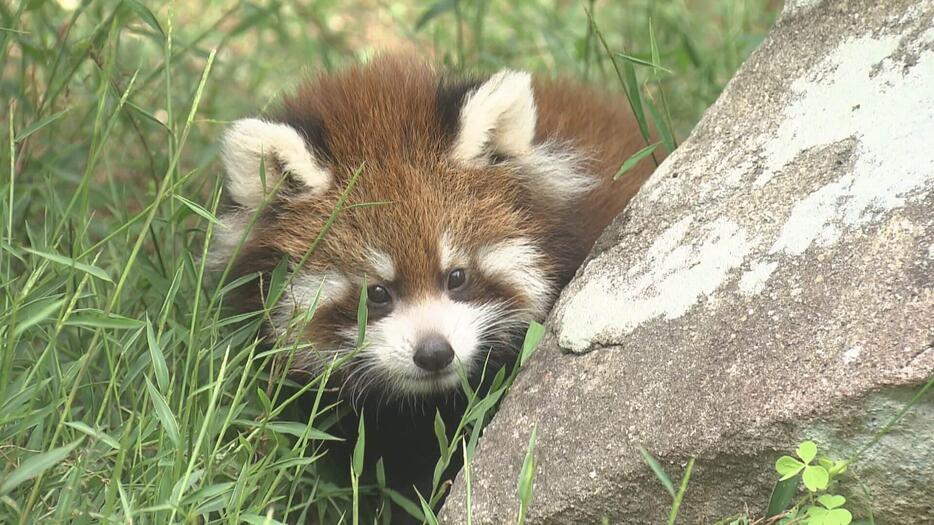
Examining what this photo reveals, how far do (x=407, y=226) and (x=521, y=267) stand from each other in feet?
1.07

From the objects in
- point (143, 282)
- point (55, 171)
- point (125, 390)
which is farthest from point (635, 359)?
point (55, 171)

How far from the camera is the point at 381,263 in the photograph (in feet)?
9.10

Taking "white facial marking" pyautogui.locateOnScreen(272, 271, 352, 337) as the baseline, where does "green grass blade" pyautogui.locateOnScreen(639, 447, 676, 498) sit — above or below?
below

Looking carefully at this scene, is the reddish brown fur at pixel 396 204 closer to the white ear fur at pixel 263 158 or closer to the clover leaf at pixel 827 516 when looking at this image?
the white ear fur at pixel 263 158

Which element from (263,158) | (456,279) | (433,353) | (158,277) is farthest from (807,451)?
(158,277)

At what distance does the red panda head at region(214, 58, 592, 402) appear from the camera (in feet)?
9.07

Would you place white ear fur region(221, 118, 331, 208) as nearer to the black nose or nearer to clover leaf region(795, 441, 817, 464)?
the black nose

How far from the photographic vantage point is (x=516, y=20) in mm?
5348

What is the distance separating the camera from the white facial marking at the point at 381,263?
277 cm

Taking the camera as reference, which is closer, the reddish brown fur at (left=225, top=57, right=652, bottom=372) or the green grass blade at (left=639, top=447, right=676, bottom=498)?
the green grass blade at (left=639, top=447, right=676, bottom=498)

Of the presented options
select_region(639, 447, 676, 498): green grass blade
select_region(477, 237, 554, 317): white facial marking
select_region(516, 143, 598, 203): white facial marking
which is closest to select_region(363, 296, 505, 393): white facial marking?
select_region(477, 237, 554, 317): white facial marking

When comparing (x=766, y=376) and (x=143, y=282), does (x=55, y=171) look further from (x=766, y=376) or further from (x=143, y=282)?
(x=766, y=376)

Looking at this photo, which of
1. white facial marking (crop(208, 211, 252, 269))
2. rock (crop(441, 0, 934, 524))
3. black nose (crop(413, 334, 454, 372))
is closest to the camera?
rock (crop(441, 0, 934, 524))

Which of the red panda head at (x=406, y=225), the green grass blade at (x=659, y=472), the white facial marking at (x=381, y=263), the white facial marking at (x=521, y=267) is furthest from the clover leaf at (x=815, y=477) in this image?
the white facial marking at (x=381, y=263)
